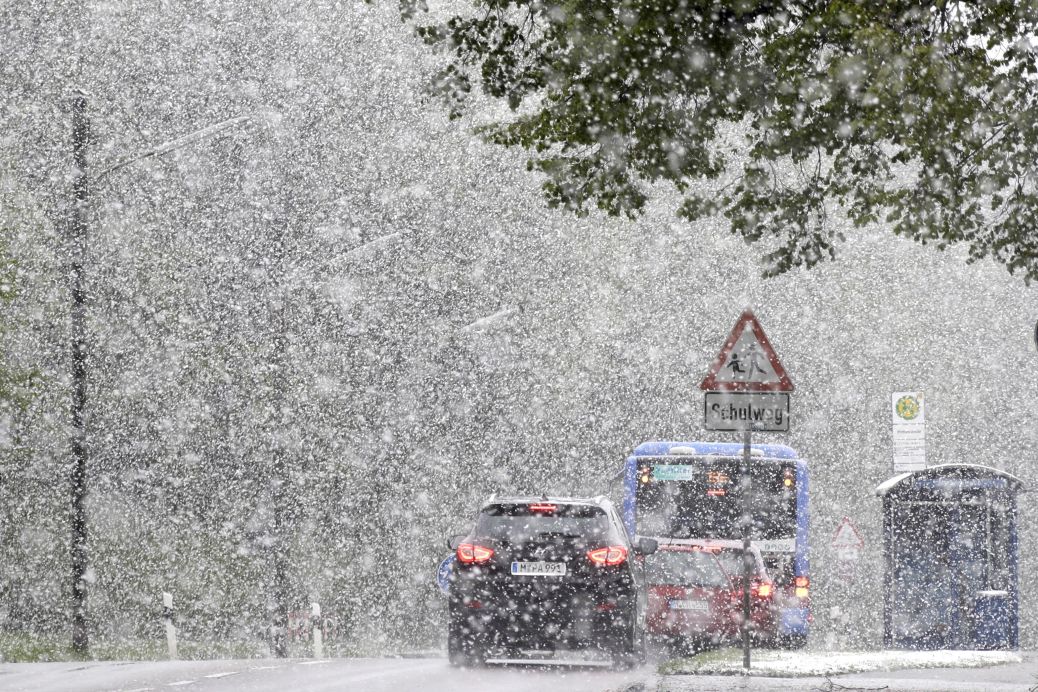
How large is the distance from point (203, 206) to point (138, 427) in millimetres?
7366

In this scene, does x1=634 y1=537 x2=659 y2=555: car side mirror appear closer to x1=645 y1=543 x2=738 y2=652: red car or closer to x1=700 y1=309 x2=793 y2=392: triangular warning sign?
x1=700 y1=309 x2=793 y2=392: triangular warning sign

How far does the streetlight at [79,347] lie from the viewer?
21.9m

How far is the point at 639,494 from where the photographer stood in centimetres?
2427

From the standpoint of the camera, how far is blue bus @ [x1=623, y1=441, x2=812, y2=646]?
23.6 meters

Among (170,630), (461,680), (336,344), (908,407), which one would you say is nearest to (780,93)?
(461,680)

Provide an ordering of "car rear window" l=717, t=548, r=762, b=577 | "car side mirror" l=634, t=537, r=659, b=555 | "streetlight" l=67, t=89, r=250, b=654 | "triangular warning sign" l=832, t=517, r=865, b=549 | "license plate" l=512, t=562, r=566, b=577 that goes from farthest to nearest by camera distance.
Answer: "triangular warning sign" l=832, t=517, r=865, b=549 → "streetlight" l=67, t=89, r=250, b=654 → "car rear window" l=717, t=548, r=762, b=577 → "car side mirror" l=634, t=537, r=659, b=555 → "license plate" l=512, t=562, r=566, b=577

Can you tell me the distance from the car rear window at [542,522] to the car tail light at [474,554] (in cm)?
13

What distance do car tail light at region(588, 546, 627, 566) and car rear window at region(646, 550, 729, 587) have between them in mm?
5691

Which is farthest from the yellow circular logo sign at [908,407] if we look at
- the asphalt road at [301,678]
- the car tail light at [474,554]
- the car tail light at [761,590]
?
the car tail light at [474,554]

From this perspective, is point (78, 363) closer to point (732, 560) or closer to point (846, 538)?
point (732, 560)

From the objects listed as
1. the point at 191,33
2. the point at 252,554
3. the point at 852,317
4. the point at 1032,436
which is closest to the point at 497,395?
the point at 252,554

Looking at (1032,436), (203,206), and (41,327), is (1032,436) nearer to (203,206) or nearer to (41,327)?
(203,206)

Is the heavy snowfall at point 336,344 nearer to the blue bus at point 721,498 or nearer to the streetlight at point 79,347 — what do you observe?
the streetlight at point 79,347

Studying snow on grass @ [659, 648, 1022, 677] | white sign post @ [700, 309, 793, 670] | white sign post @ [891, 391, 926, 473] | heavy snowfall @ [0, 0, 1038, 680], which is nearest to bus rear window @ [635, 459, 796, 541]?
white sign post @ [891, 391, 926, 473]
